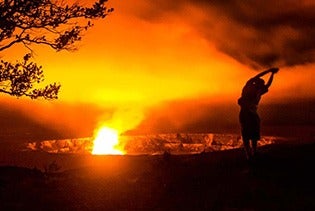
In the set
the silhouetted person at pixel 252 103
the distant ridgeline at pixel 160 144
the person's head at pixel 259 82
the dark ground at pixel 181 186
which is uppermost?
the distant ridgeline at pixel 160 144

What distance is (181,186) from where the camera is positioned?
21875mm

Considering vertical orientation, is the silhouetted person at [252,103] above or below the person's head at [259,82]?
below

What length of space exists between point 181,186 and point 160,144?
5312cm

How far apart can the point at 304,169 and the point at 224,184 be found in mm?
3923

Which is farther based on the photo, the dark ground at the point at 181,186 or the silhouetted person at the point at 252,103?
the silhouetted person at the point at 252,103

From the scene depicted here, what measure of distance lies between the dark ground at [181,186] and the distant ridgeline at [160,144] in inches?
1233

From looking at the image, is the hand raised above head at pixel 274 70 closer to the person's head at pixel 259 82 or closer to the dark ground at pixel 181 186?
the person's head at pixel 259 82

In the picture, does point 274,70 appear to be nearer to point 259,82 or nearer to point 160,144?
point 259,82

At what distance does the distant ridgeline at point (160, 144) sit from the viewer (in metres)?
62.5

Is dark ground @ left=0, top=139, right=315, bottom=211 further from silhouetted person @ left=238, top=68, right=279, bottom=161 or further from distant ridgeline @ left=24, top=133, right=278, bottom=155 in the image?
distant ridgeline @ left=24, top=133, right=278, bottom=155

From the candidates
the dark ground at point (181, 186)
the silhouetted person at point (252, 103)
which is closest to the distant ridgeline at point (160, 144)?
the dark ground at point (181, 186)

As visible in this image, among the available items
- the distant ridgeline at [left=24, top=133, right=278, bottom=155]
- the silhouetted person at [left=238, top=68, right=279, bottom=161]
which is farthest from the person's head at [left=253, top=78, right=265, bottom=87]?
the distant ridgeline at [left=24, top=133, right=278, bottom=155]

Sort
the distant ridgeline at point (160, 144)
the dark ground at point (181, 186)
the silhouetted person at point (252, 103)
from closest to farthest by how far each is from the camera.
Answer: the dark ground at point (181, 186) < the silhouetted person at point (252, 103) < the distant ridgeline at point (160, 144)

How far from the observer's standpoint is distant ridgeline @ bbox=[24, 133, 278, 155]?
6250 centimetres
